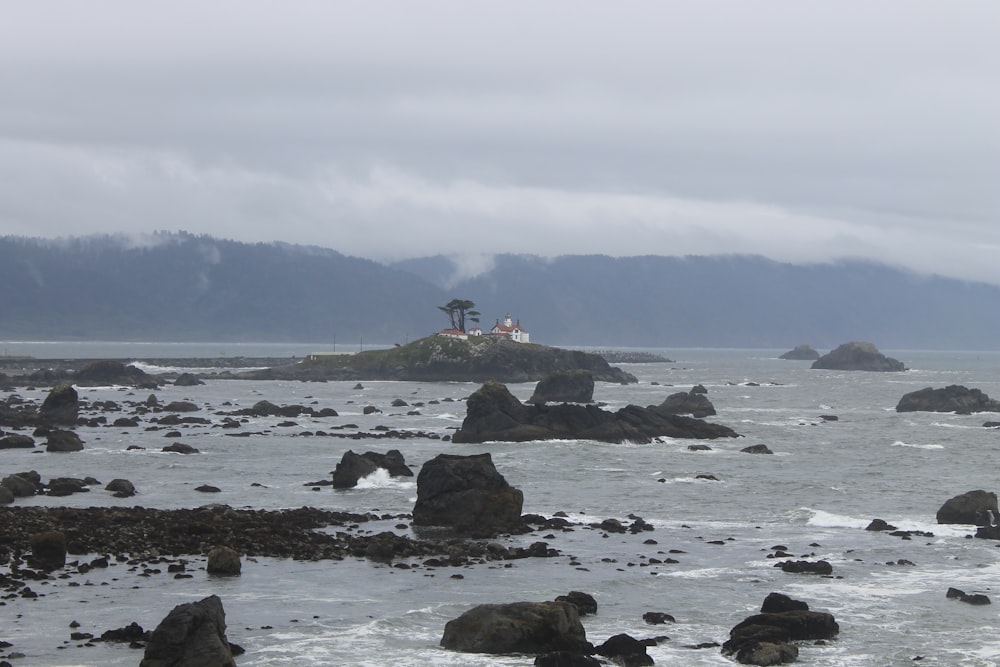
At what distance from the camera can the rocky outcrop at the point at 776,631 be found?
31.3m

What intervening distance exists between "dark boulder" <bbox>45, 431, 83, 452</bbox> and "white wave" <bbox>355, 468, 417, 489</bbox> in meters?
26.8

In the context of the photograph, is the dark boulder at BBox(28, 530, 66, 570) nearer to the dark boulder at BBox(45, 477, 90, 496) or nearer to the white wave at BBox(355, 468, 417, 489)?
the dark boulder at BBox(45, 477, 90, 496)

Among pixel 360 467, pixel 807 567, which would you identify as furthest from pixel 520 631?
pixel 360 467

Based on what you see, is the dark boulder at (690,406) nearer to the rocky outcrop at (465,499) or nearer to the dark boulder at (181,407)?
the dark boulder at (181,407)

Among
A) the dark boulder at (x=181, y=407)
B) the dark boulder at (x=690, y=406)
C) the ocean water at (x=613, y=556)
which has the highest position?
the dark boulder at (x=690, y=406)

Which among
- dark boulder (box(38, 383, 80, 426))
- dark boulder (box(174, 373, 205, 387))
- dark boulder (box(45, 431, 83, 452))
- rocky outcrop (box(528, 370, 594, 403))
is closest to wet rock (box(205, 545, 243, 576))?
dark boulder (box(45, 431, 83, 452))

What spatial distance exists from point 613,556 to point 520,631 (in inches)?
561

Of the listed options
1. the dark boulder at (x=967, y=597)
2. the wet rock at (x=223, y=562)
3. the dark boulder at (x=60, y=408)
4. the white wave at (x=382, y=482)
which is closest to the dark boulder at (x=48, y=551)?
the wet rock at (x=223, y=562)

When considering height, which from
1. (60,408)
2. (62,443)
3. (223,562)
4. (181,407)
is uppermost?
(60,408)

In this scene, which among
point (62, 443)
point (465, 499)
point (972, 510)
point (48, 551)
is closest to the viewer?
point (48, 551)

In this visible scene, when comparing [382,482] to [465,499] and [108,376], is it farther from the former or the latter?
[108,376]

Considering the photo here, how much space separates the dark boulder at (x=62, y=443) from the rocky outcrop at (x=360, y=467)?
25.3m

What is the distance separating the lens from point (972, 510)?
5475cm

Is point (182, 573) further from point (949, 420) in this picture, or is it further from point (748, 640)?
point (949, 420)
